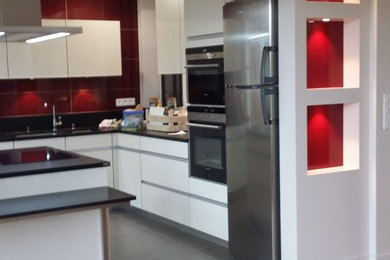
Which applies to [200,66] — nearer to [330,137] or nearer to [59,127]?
[330,137]

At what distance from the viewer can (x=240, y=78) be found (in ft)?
14.3

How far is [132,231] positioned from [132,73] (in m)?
2.30

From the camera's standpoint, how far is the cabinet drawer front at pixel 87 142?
6.22 metres

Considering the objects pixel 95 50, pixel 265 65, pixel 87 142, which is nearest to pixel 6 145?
pixel 87 142

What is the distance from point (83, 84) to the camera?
6867 mm

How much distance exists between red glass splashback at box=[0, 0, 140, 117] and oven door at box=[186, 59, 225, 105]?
2.05 metres

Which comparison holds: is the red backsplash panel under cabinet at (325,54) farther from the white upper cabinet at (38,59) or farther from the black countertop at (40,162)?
the white upper cabinet at (38,59)

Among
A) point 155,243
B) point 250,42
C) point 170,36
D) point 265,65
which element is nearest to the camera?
point 265,65

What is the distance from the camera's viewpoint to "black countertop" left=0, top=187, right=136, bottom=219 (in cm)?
329

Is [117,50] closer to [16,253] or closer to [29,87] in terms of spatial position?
[29,87]

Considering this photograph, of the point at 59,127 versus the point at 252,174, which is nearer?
the point at 252,174

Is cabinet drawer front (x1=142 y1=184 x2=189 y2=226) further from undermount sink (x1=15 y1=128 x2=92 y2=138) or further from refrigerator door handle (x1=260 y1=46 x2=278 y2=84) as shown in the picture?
refrigerator door handle (x1=260 y1=46 x2=278 y2=84)

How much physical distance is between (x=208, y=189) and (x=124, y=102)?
251cm

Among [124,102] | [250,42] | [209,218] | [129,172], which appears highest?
[250,42]
